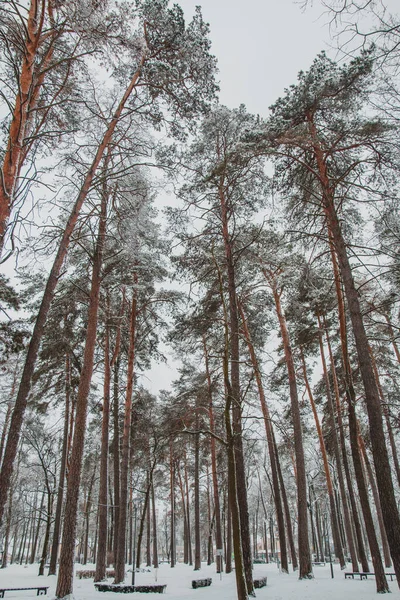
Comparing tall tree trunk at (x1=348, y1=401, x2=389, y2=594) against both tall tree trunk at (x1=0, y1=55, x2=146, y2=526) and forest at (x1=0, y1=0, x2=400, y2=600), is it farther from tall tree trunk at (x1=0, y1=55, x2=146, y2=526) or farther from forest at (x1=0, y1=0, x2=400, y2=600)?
tall tree trunk at (x1=0, y1=55, x2=146, y2=526)

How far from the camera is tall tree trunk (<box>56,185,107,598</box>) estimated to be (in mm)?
6465

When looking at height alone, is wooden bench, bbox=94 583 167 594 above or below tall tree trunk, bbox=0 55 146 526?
below

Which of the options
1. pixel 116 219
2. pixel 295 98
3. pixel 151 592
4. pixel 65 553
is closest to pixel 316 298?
pixel 295 98

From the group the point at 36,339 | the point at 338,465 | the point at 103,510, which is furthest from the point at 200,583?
the point at 36,339

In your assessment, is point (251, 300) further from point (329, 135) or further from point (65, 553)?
point (65, 553)

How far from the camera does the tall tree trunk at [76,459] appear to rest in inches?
255

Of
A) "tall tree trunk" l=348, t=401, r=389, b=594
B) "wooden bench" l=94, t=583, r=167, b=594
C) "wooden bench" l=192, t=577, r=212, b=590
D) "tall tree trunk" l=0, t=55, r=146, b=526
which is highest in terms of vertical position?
"tall tree trunk" l=0, t=55, r=146, b=526

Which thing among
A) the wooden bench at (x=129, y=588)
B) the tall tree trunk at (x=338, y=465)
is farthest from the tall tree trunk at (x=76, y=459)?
the tall tree trunk at (x=338, y=465)

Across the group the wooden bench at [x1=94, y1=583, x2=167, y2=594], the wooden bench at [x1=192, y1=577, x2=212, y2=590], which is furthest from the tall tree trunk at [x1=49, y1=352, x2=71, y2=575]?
the wooden bench at [x1=192, y1=577, x2=212, y2=590]

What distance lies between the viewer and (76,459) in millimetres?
7219

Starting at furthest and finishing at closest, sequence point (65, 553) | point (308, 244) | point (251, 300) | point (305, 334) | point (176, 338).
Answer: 1. point (305, 334)
2. point (251, 300)
3. point (176, 338)
4. point (308, 244)
5. point (65, 553)

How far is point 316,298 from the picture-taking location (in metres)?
9.91

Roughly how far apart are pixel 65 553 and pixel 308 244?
305 inches

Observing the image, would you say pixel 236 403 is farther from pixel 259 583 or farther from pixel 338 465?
pixel 338 465
